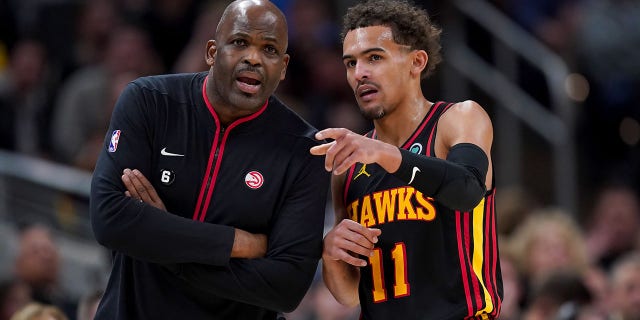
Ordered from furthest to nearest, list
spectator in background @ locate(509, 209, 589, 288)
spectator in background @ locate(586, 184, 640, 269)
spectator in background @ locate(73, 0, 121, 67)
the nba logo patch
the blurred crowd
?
spectator in background @ locate(73, 0, 121, 67), spectator in background @ locate(586, 184, 640, 269), the blurred crowd, spectator in background @ locate(509, 209, 589, 288), the nba logo patch

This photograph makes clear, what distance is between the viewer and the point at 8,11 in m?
14.6

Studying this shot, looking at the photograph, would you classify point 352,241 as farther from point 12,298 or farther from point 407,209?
point 12,298

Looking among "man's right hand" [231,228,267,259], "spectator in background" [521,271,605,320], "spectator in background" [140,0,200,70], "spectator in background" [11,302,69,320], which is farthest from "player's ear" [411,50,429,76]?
"spectator in background" [140,0,200,70]

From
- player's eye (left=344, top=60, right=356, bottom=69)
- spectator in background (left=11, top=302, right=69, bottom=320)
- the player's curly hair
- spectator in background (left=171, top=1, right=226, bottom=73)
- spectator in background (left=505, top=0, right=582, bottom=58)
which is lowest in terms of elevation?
spectator in background (left=11, top=302, right=69, bottom=320)

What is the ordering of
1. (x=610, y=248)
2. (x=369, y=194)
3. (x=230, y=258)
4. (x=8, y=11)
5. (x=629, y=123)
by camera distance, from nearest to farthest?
(x=230, y=258) < (x=369, y=194) < (x=610, y=248) < (x=629, y=123) < (x=8, y=11)

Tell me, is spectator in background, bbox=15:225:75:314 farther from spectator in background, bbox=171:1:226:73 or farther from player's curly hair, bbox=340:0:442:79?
player's curly hair, bbox=340:0:442:79

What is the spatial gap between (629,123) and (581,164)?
2.40 ft

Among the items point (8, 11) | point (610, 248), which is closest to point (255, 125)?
point (610, 248)

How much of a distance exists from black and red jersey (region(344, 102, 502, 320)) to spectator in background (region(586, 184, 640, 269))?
5897 millimetres

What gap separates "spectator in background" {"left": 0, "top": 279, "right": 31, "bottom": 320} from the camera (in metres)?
10.2

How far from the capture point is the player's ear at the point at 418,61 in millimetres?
6547

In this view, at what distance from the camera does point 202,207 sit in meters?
6.13

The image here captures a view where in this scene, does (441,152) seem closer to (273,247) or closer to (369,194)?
(369,194)

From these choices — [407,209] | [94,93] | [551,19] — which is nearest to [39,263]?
[94,93]
